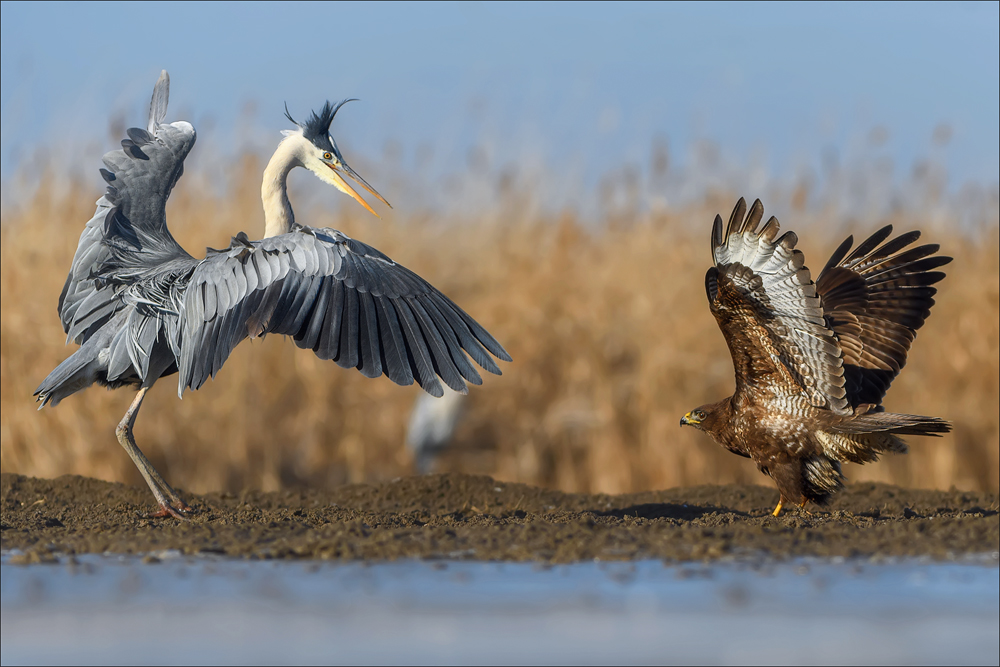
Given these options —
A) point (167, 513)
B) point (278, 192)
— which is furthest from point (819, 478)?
point (278, 192)

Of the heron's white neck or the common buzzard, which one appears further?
the heron's white neck

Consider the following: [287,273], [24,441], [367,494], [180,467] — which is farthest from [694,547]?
[24,441]

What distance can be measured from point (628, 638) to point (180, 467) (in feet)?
23.0

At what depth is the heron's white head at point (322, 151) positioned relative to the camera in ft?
20.4

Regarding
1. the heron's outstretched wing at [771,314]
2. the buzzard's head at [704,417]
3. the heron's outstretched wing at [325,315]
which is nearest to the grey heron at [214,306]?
the heron's outstretched wing at [325,315]

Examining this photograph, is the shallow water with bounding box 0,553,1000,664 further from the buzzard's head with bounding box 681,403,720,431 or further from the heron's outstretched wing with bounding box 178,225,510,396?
the buzzard's head with bounding box 681,403,720,431

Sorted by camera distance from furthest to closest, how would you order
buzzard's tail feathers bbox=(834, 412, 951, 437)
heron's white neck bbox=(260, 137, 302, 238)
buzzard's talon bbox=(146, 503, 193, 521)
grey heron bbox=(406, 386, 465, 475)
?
grey heron bbox=(406, 386, 465, 475) < heron's white neck bbox=(260, 137, 302, 238) < buzzard's talon bbox=(146, 503, 193, 521) < buzzard's tail feathers bbox=(834, 412, 951, 437)

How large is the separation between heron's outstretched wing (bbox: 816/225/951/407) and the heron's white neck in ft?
9.71

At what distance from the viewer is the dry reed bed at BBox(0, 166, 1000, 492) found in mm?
8227

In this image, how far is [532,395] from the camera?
336 inches

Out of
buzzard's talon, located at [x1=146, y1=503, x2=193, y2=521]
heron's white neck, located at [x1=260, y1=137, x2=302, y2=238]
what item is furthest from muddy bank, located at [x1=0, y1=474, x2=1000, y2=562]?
heron's white neck, located at [x1=260, y1=137, x2=302, y2=238]

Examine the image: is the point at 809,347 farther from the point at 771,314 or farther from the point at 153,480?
the point at 153,480

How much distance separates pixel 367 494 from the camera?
5395mm

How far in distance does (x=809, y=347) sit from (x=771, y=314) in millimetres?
279
